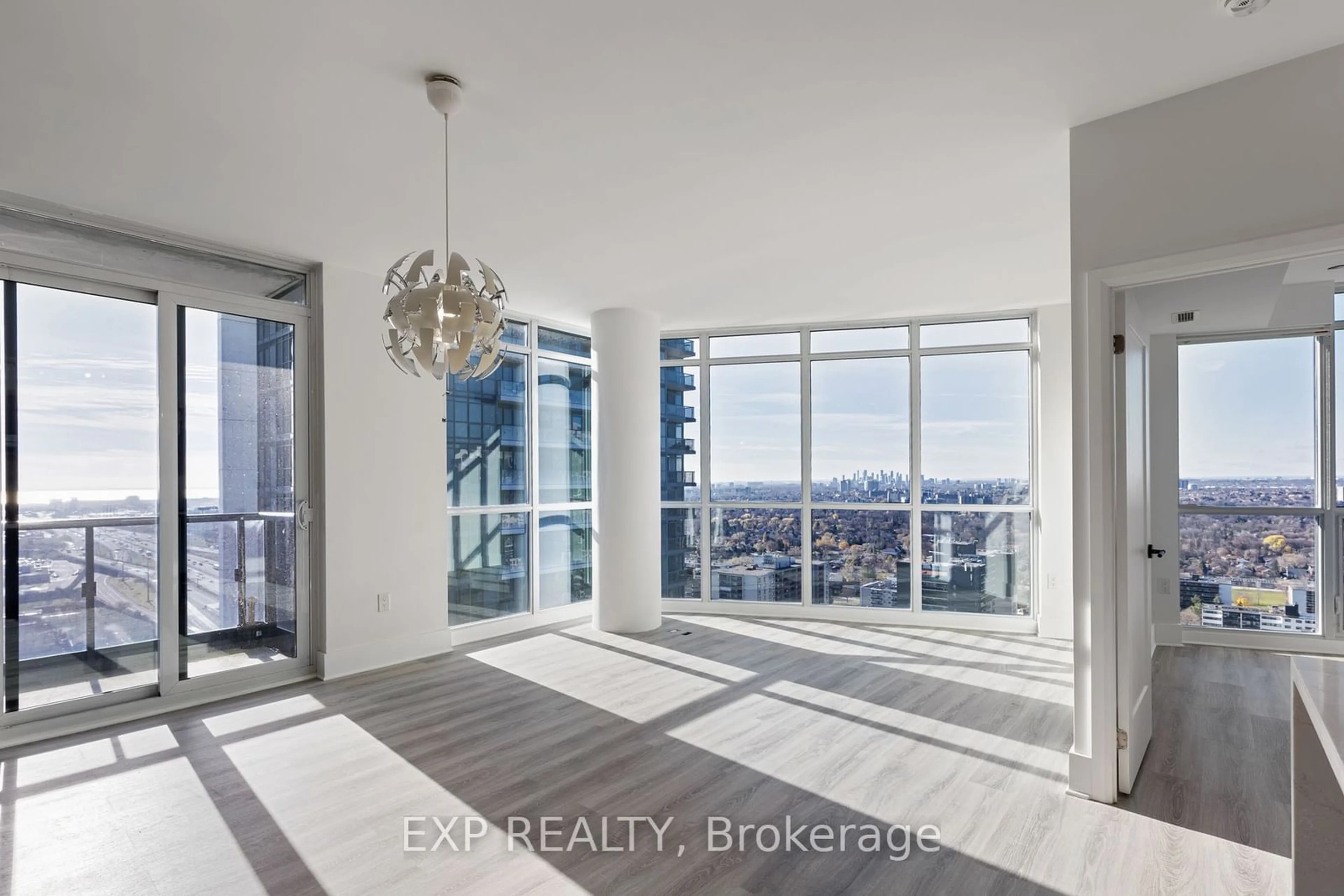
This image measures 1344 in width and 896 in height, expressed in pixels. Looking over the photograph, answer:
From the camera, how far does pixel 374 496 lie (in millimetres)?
5008

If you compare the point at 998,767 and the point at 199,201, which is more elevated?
the point at 199,201

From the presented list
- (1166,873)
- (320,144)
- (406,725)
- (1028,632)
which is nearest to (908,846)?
(1166,873)

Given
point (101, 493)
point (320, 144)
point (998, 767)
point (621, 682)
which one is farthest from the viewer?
point (621, 682)

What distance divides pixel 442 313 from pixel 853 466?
16.0ft

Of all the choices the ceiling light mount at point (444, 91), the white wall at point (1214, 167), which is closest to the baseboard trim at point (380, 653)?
the ceiling light mount at point (444, 91)

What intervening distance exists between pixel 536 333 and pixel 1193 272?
4.95m

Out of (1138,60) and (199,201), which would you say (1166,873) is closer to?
(1138,60)

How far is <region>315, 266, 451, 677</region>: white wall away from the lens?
477 centimetres

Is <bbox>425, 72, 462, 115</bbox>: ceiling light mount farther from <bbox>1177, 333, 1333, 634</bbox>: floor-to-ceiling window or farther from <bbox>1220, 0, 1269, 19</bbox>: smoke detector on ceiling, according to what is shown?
<bbox>1177, 333, 1333, 634</bbox>: floor-to-ceiling window

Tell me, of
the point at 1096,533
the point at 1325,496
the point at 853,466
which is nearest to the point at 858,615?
the point at 853,466

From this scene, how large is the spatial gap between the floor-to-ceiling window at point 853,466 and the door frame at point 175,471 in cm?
322

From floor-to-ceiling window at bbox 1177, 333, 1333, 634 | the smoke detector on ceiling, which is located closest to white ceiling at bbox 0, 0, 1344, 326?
the smoke detector on ceiling

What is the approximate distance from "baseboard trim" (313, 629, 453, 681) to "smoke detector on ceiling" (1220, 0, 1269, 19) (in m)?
5.33

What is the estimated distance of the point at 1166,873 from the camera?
2.36 m
